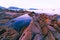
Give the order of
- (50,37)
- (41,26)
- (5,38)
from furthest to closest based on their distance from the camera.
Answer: (41,26)
(50,37)
(5,38)

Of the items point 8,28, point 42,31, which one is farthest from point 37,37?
point 8,28

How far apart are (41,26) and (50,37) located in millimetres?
919

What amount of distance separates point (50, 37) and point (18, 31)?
143cm

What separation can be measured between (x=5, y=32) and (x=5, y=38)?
44 centimetres

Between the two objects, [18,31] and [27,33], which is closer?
[27,33]

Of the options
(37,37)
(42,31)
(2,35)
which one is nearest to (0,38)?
(2,35)

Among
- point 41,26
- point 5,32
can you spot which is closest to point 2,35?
point 5,32

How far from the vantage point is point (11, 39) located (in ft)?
20.6

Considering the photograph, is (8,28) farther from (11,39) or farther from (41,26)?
(41,26)

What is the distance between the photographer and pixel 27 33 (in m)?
6.33

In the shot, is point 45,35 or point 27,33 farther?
point 45,35

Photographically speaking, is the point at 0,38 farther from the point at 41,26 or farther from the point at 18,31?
the point at 41,26

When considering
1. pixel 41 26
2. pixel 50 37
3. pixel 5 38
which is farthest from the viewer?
pixel 41 26

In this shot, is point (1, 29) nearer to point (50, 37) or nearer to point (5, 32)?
point (5, 32)
